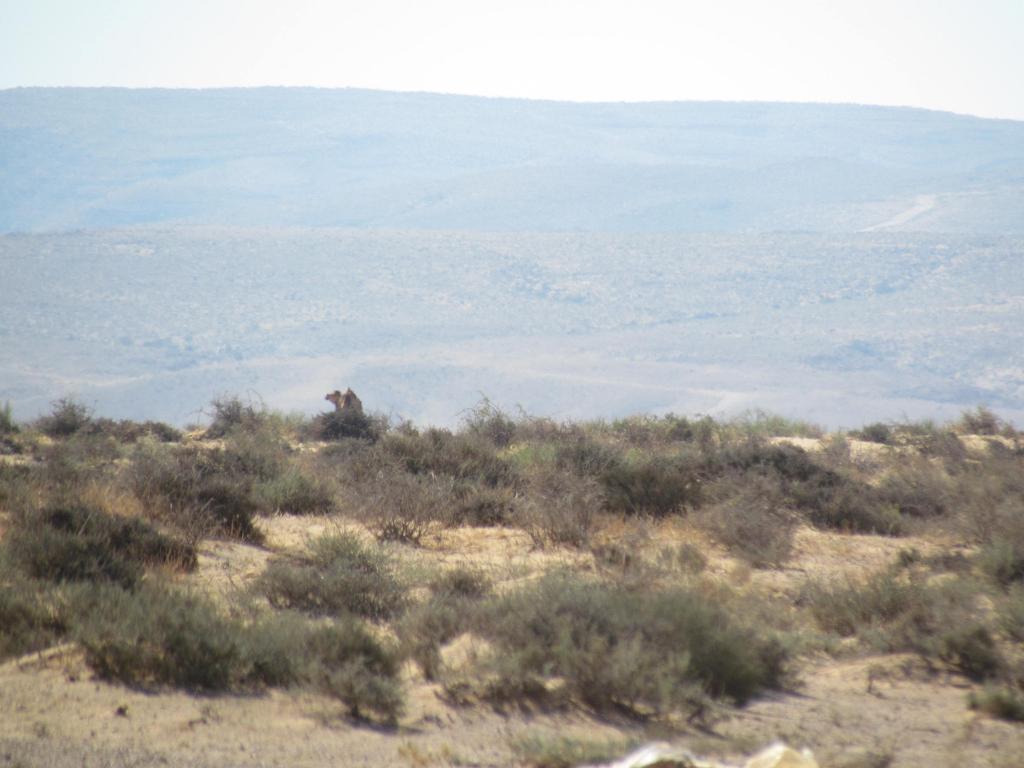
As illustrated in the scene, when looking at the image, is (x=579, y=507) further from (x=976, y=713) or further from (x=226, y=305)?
(x=226, y=305)

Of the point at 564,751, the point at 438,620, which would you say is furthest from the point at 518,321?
the point at 564,751

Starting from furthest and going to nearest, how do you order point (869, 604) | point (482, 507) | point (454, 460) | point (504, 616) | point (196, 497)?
point (454, 460)
point (482, 507)
point (196, 497)
point (869, 604)
point (504, 616)

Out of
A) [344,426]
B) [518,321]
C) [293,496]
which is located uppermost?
[293,496]

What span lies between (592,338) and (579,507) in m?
100

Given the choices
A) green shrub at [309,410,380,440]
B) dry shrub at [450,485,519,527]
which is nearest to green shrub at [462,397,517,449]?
green shrub at [309,410,380,440]

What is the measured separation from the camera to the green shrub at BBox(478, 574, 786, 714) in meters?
5.35

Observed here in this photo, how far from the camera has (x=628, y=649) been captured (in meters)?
5.52

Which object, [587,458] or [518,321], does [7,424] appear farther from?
[518,321]

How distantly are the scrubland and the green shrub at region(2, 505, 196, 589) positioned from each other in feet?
0.08

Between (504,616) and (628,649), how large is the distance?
0.94 metres

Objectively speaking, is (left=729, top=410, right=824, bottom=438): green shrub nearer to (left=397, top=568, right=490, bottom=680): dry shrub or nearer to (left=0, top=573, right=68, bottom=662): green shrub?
(left=397, top=568, right=490, bottom=680): dry shrub

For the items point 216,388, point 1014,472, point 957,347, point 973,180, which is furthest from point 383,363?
point 973,180

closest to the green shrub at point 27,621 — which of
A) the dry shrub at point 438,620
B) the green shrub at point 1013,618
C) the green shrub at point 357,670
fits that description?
the green shrub at point 357,670

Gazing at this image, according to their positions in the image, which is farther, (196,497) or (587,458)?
(587,458)
